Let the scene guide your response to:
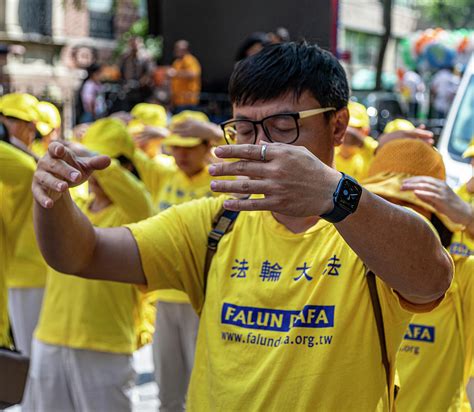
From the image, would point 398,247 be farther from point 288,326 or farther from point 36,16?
point 36,16

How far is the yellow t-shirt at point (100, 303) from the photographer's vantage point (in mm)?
4371

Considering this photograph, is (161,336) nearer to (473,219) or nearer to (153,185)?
(153,185)

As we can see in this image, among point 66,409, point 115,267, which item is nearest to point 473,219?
point 115,267

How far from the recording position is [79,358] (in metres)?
4.40

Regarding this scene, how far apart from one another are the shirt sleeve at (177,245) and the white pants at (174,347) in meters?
2.89

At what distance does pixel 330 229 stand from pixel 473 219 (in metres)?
0.99

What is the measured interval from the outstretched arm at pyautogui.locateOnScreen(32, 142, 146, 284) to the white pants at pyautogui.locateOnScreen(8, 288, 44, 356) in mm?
2997

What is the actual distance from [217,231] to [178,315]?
10.1 ft

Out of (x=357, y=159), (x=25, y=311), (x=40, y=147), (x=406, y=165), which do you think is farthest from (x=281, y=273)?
(x=40, y=147)

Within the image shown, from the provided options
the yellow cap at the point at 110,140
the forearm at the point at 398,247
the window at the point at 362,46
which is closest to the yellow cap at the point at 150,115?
the yellow cap at the point at 110,140

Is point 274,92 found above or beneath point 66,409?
above

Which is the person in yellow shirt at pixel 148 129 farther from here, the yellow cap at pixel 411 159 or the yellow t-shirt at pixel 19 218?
the yellow cap at pixel 411 159

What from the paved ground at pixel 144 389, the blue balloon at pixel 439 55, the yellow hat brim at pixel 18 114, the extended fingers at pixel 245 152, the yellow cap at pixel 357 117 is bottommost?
the paved ground at pixel 144 389

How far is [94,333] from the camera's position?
4.39 meters
